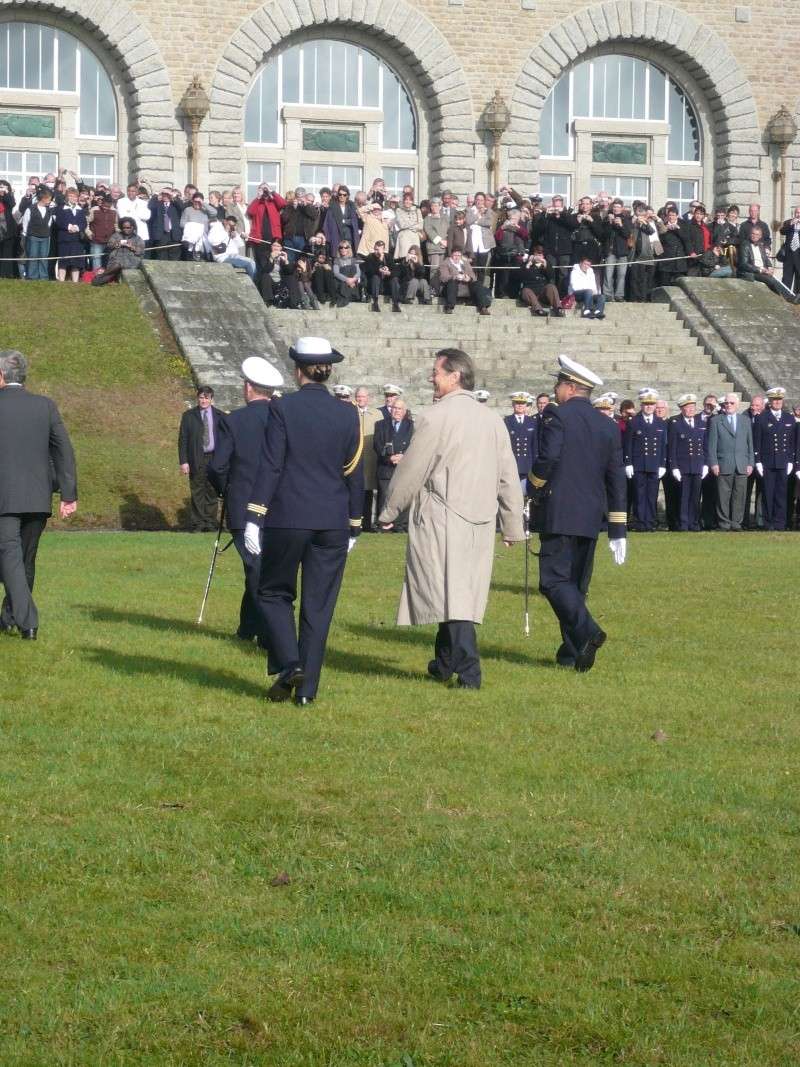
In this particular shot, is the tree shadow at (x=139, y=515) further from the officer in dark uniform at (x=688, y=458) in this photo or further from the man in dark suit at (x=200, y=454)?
the officer in dark uniform at (x=688, y=458)

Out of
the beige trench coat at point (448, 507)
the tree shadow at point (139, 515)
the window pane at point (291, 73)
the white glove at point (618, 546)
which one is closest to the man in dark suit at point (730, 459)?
the tree shadow at point (139, 515)

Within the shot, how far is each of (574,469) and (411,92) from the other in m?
29.1

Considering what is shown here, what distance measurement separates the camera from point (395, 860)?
6824 millimetres

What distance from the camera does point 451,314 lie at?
30.5m

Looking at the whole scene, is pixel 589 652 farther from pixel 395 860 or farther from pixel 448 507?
pixel 395 860

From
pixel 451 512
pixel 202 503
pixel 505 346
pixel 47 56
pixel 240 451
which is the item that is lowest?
pixel 202 503

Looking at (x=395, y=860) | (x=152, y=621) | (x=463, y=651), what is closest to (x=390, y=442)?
(x=152, y=621)

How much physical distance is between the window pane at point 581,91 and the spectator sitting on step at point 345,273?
40.6ft

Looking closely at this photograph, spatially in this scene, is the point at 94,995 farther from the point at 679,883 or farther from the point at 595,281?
the point at 595,281

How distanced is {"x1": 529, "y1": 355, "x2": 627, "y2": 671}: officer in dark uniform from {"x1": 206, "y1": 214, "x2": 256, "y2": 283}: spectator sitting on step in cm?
1892

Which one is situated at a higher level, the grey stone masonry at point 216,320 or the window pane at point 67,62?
the window pane at point 67,62

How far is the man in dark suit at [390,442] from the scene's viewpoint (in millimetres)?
23109

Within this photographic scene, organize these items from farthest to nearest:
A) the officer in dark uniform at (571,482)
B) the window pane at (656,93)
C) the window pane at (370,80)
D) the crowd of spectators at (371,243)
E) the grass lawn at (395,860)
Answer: the window pane at (656,93) < the window pane at (370,80) < the crowd of spectators at (371,243) < the officer in dark uniform at (571,482) < the grass lawn at (395,860)

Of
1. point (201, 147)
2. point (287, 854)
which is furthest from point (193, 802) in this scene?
point (201, 147)
